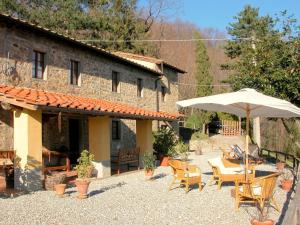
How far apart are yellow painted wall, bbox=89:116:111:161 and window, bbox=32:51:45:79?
2519 millimetres

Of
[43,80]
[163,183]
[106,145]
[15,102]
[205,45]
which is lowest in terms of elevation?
[163,183]

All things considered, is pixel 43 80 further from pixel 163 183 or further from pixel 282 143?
pixel 282 143

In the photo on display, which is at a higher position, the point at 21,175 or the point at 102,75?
the point at 102,75

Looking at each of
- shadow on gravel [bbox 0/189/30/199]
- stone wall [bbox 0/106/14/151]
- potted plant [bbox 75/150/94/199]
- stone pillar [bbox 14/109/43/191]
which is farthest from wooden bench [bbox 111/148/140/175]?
shadow on gravel [bbox 0/189/30/199]

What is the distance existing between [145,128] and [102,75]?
129 inches

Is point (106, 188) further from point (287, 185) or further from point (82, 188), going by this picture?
point (287, 185)

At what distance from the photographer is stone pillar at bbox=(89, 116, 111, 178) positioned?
13.1 metres

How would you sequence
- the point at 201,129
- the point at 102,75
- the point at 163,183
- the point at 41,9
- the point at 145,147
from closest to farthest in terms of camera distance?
the point at 163,183, the point at 145,147, the point at 102,75, the point at 41,9, the point at 201,129

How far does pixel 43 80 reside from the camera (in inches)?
550

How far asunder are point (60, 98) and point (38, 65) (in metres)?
2.08

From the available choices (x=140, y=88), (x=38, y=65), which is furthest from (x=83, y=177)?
(x=140, y=88)

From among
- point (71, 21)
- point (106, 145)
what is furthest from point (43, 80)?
point (71, 21)

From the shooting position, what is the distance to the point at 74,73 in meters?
15.9

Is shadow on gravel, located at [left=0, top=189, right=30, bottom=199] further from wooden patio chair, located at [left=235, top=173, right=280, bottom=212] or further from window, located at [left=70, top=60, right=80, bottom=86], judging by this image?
window, located at [left=70, top=60, right=80, bottom=86]
